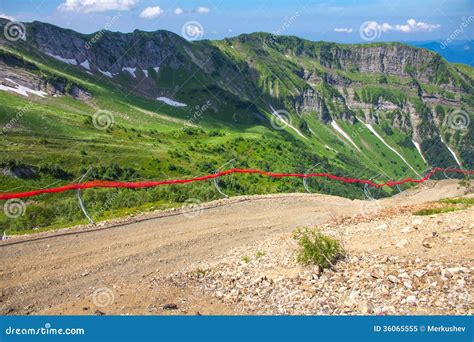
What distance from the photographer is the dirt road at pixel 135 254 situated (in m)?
14.6

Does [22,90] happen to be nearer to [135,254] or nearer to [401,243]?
[135,254]

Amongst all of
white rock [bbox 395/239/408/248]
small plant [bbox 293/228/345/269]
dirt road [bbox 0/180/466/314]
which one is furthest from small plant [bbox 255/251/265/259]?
white rock [bbox 395/239/408/248]

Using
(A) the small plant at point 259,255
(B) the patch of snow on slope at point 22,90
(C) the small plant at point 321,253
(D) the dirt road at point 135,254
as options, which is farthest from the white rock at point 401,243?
(B) the patch of snow on slope at point 22,90

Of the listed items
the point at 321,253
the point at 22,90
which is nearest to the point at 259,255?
the point at 321,253

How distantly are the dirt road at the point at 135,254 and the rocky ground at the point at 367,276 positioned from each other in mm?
1167

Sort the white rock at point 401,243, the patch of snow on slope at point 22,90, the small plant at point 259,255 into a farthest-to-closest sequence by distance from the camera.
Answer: the patch of snow on slope at point 22,90
the small plant at point 259,255
the white rock at point 401,243

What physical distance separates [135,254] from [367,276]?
10007 mm

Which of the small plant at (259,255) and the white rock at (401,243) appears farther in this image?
the small plant at (259,255)

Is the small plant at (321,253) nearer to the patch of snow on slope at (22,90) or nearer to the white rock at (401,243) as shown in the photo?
the white rock at (401,243)

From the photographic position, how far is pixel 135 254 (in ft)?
62.4

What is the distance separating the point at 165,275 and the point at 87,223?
856 centimetres

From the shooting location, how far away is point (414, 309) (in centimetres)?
1209

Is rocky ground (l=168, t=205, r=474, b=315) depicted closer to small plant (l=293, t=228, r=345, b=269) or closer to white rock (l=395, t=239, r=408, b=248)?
white rock (l=395, t=239, r=408, b=248)

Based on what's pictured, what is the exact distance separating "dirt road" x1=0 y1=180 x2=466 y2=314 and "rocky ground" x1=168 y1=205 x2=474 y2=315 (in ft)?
3.83
